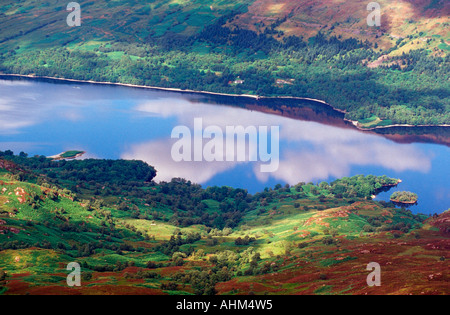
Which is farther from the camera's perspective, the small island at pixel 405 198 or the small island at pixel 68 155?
the small island at pixel 68 155

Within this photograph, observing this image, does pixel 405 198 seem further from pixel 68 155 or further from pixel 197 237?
pixel 68 155

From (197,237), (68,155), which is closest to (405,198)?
(197,237)

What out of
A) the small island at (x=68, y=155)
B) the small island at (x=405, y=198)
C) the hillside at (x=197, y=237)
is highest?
the small island at (x=68, y=155)

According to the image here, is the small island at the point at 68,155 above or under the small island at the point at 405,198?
above

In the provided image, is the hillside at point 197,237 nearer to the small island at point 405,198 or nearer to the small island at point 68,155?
the small island at point 405,198

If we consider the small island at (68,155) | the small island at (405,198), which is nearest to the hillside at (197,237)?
A: the small island at (405,198)

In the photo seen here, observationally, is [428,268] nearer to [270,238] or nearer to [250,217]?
[270,238]

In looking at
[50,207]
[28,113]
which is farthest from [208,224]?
[28,113]
